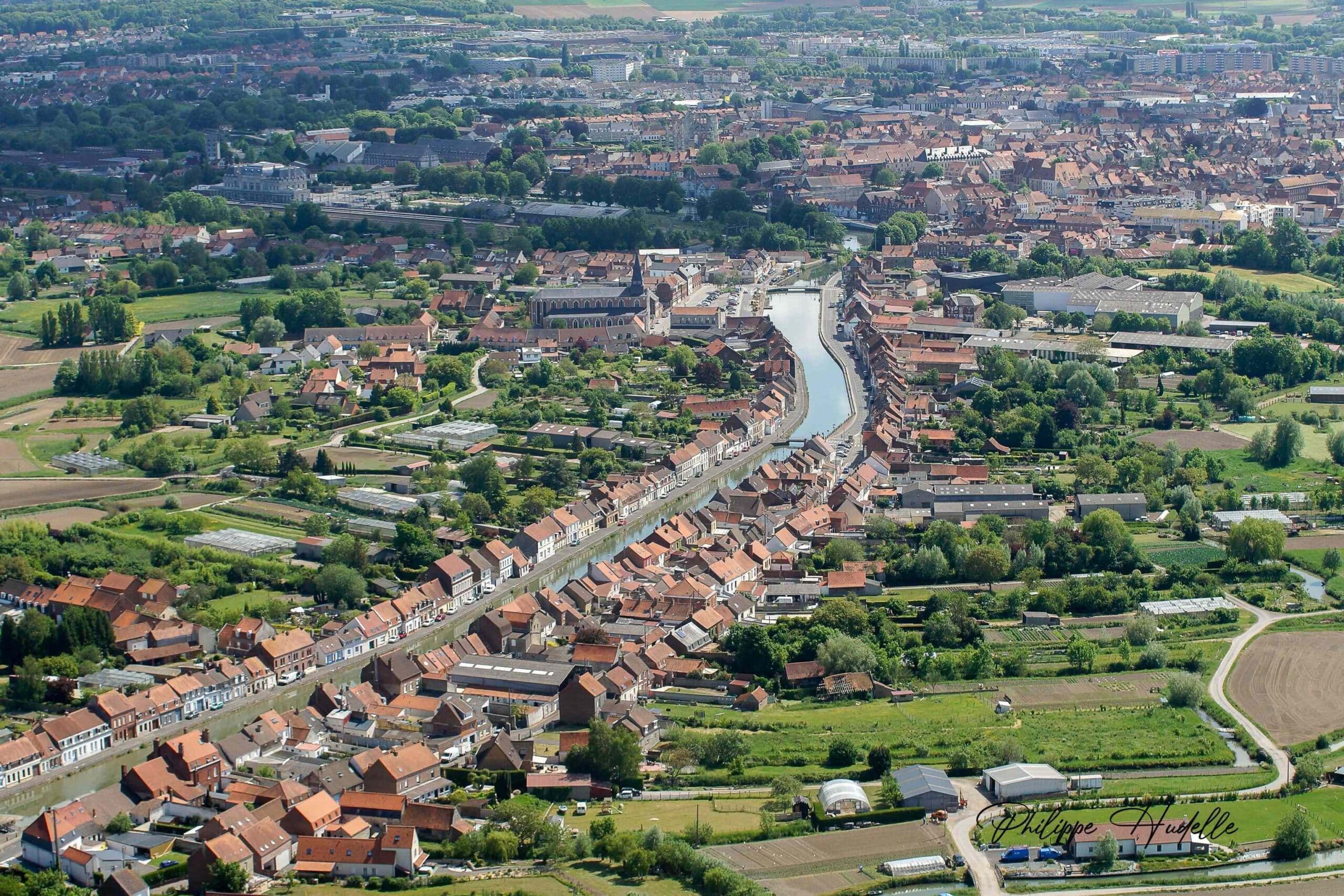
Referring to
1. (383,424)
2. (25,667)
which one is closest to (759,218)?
(383,424)

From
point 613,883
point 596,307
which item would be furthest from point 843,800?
point 596,307

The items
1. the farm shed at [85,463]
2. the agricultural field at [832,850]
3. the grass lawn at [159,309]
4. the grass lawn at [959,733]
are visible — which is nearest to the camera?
the agricultural field at [832,850]

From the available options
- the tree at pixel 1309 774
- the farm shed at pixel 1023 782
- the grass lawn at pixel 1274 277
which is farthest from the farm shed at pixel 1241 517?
the grass lawn at pixel 1274 277

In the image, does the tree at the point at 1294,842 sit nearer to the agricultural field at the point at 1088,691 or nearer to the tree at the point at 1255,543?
the agricultural field at the point at 1088,691

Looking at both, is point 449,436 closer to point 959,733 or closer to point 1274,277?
point 959,733

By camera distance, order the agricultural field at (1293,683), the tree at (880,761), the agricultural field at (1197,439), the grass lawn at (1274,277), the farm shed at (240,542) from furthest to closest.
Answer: the grass lawn at (1274,277) → the agricultural field at (1197,439) → the farm shed at (240,542) → the agricultural field at (1293,683) → the tree at (880,761)

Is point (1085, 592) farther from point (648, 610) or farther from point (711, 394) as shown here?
point (711, 394)
